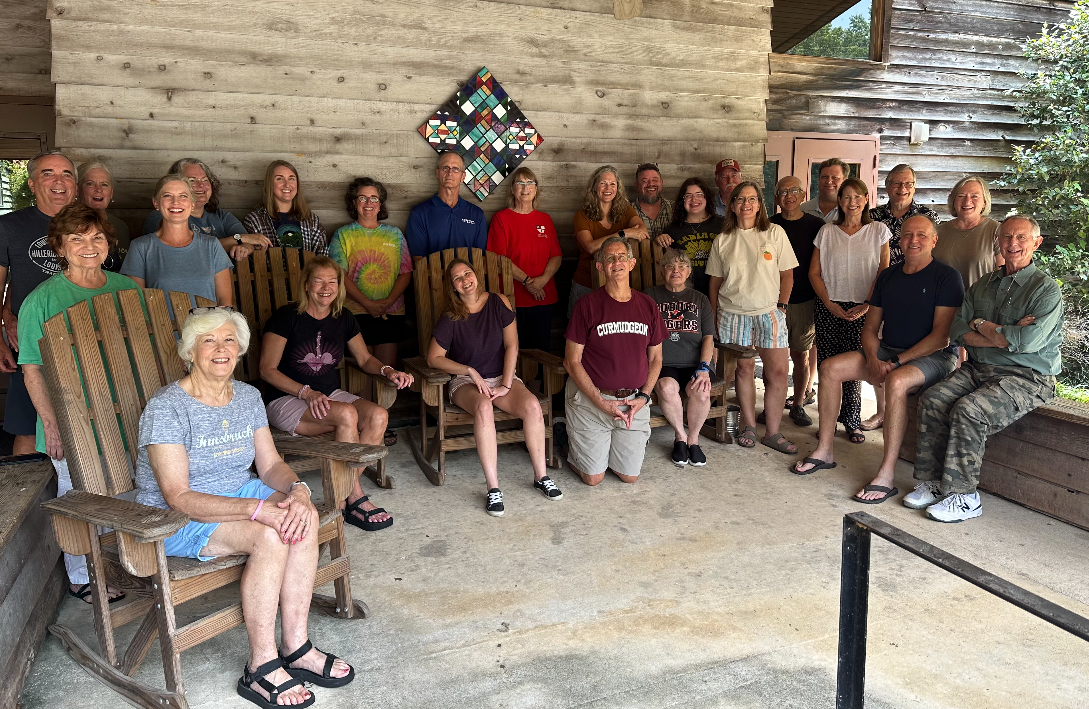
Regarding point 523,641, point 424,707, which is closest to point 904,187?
point 523,641

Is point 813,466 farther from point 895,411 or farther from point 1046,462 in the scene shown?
point 1046,462

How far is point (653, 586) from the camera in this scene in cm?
283

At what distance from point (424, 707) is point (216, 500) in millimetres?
762

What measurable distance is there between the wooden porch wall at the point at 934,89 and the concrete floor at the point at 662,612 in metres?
4.31

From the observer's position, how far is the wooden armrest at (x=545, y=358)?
4.02m

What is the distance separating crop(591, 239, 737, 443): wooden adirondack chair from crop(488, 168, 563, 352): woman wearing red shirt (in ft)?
0.95

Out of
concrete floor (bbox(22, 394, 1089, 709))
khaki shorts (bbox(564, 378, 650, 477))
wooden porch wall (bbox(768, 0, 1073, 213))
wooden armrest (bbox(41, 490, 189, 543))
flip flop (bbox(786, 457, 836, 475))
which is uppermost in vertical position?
wooden porch wall (bbox(768, 0, 1073, 213))

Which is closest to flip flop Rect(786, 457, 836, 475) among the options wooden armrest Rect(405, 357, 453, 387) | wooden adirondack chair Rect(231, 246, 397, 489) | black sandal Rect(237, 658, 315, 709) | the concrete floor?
the concrete floor

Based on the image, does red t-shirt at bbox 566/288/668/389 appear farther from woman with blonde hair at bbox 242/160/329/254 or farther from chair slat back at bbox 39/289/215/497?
chair slat back at bbox 39/289/215/497

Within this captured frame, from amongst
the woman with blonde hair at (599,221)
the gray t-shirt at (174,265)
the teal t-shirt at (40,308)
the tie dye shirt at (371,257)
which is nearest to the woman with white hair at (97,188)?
the gray t-shirt at (174,265)

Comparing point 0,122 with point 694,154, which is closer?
point 694,154

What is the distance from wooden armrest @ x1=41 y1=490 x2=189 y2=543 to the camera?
6.40ft

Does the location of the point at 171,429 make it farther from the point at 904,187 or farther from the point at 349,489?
the point at 904,187

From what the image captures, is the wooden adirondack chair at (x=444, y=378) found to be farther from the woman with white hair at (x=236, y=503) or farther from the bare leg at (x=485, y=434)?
the woman with white hair at (x=236, y=503)
